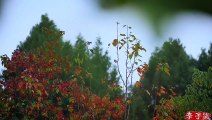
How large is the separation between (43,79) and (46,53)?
2.02 ft

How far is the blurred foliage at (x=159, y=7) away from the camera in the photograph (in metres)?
0.40

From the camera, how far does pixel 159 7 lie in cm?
41

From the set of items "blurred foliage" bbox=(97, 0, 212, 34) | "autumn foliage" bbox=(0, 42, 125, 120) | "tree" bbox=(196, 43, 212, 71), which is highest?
"tree" bbox=(196, 43, 212, 71)

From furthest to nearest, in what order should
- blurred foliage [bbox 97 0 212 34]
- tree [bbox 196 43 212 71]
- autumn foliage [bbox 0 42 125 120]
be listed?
tree [bbox 196 43 212 71], autumn foliage [bbox 0 42 125 120], blurred foliage [bbox 97 0 212 34]

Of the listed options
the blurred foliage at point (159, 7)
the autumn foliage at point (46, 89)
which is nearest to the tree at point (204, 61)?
the autumn foliage at point (46, 89)

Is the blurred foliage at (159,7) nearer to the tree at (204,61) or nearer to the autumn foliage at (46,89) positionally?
the autumn foliage at (46,89)

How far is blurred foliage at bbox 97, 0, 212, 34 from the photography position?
15.9 inches

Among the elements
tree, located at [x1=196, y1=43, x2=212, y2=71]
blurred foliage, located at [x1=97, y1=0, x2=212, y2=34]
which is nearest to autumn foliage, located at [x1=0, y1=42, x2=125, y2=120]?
blurred foliage, located at [x1=97, y1=0, x2=212, y2=34]

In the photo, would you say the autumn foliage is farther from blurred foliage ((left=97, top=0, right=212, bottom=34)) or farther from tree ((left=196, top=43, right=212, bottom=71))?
tree ((left=196, top=43, right=212, bottom=71))

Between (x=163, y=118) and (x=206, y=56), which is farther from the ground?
(x=206, y=56)

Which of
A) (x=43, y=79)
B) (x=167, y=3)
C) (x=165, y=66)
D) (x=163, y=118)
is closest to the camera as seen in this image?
(x=167, y=3)

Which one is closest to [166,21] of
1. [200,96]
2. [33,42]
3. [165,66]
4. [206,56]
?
[165,66]

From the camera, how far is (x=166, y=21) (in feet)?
1.36

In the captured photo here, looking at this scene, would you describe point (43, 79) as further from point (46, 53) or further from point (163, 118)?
point (163, 118)
